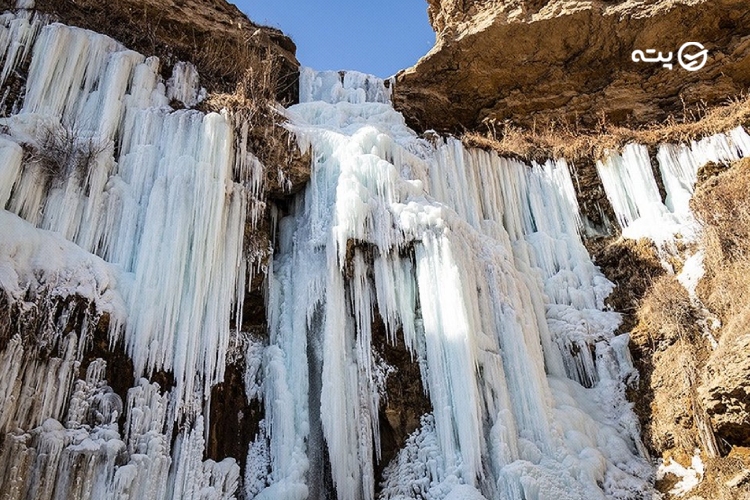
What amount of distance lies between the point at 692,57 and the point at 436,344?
1007 centimetres

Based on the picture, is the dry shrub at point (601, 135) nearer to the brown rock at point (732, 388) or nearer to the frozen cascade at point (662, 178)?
the frozen cascade at point (662, 178)

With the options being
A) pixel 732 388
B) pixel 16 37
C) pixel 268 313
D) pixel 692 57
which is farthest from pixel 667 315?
Result: pixel 16 37

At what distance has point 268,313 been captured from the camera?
9.48 metres

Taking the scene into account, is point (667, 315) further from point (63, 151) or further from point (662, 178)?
point (63, 151)

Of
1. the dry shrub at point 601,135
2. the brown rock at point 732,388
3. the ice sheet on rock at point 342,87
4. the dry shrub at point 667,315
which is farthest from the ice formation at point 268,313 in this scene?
the ice sheet on rock at point 342,87

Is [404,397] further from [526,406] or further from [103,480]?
[103,480]

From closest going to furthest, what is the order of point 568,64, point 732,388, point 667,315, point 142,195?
point 732,388
point 142,195
point 667,315
point 568,64

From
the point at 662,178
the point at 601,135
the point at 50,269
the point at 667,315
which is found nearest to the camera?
the point at 50,269

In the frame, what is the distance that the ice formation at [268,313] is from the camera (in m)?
7.08

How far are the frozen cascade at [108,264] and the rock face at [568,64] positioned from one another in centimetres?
727

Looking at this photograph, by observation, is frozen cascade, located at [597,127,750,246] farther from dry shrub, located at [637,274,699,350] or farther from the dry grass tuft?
the dry grass tuft

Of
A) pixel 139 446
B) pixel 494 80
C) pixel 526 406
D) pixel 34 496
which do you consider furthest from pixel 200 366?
pixel 494 80

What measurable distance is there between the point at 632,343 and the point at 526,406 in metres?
2.55

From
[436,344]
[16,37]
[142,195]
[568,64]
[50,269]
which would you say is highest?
[568,64]
